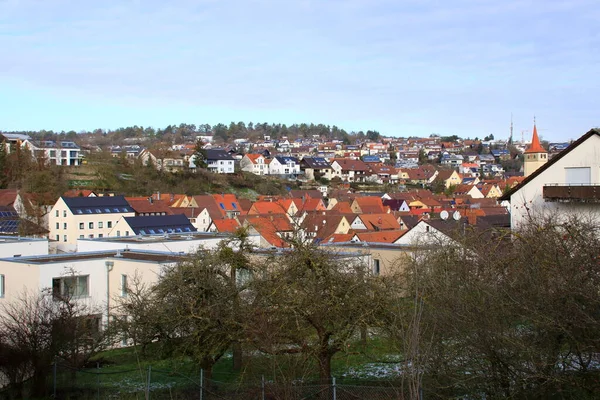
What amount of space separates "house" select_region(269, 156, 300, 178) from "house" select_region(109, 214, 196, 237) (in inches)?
2560

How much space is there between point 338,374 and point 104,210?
47669 millimetres

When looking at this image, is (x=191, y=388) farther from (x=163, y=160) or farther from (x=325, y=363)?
(x=163, y=160)

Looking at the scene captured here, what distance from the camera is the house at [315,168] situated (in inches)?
4626

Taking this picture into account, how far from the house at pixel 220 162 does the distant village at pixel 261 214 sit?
0.18 metres

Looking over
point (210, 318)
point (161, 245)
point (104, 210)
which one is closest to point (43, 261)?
point (161, 245)

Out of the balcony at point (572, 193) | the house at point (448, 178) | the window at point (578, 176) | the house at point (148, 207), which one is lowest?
the house at point (148, 207)

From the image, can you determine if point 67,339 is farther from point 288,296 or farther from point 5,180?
point 5,180

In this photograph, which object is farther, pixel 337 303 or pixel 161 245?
pixel 161 245

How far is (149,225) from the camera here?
4944cm

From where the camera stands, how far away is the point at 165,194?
75.8m

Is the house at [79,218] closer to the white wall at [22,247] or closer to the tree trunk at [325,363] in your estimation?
the white wall at [22,247]

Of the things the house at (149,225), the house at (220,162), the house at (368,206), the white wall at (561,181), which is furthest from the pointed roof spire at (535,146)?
the house at (220,162)

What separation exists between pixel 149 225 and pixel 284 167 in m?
66.9

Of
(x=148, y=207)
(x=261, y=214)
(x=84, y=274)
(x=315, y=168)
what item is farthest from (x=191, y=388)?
(x=315, y=168)
